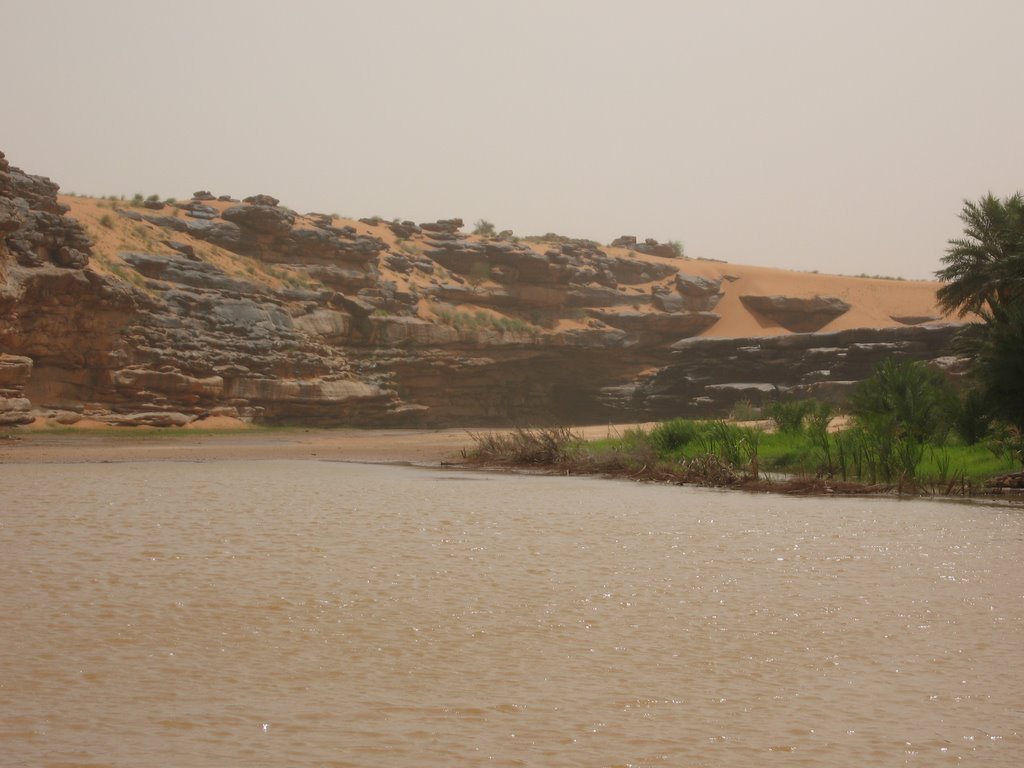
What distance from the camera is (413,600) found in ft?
22.9

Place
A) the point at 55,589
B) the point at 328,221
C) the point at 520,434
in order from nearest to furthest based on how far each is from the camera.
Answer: the point at 55,589 < the point at 520,434 < the point at 328,221

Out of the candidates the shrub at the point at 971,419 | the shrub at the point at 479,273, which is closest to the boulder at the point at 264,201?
the shrub at the point at 479,273

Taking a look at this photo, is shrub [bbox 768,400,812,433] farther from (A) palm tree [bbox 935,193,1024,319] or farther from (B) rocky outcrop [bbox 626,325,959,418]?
(B) rocky outcrop [bbox 626,325,959,418]

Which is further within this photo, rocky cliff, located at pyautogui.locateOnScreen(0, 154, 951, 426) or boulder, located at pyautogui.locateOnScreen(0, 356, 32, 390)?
rocky cliff, located at pyautogui.locateOnScreen(0, 154, 951, 426)

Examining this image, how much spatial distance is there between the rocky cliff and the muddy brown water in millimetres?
26221

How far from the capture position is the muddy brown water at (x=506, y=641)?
13.4ft

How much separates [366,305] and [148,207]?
39.5 feet

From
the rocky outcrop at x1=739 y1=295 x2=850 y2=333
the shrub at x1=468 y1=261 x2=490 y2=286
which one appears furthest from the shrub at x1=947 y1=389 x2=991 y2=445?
the rocky outcrop at x1=739 y1=295 x2=850 y2=333

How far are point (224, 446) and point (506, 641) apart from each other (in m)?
25.8

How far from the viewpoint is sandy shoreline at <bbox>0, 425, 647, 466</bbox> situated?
81.8ft

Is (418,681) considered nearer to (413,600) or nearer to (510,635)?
(510,635)

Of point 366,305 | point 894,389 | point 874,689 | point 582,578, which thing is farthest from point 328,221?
point 874,689

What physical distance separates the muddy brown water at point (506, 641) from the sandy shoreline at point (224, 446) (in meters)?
14.1

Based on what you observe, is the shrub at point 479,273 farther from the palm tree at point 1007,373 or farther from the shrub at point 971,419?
the palm tree at point 1007,373
